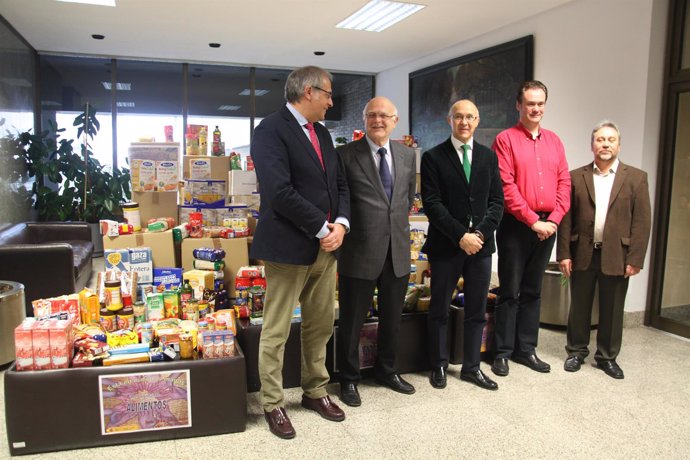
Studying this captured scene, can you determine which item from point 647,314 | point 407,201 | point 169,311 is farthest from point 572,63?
point 169,311

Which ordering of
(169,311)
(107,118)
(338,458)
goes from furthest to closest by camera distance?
(107,118), (169,311), (338,458)

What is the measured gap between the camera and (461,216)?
114 inches

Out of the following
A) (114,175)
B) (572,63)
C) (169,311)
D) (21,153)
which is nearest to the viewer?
Result: (169,311)

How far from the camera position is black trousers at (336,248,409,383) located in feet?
8.98

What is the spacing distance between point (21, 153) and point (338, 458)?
606cm

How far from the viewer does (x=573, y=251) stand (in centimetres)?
328

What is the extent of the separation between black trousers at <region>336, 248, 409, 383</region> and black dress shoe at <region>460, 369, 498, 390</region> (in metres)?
0.47

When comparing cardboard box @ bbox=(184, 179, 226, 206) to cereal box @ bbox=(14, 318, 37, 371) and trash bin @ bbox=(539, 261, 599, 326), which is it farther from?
trash bin @ bbox=(539, 261, 599, 326)

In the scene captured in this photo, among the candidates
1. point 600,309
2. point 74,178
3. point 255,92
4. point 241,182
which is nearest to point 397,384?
point 600,309

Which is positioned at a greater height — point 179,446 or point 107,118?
point 107,118

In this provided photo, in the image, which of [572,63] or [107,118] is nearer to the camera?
[572,63]

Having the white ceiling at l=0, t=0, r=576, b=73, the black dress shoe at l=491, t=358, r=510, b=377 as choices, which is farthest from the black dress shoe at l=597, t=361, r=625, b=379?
the white ceiling at l=0, t=0, r=576, b=73

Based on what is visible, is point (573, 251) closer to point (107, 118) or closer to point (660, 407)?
point (660, 407)

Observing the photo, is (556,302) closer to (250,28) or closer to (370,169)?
(370,169)
